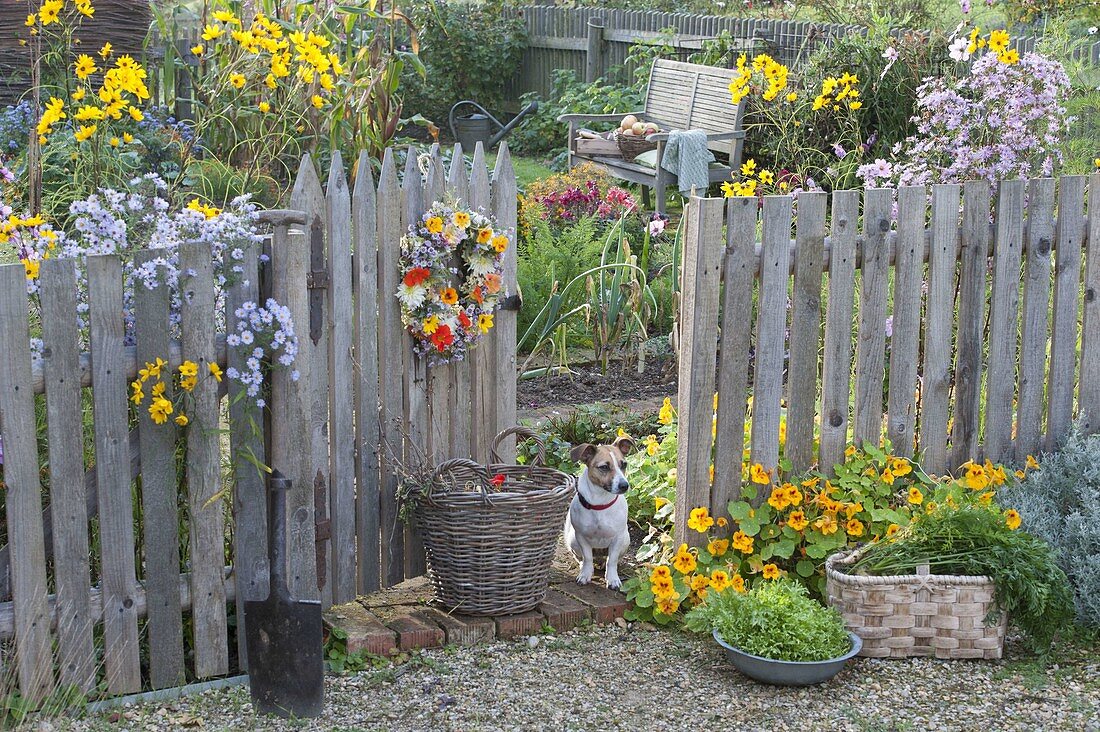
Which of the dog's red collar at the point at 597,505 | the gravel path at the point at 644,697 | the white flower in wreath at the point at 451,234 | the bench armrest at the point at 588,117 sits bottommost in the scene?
the gravel path at the point at 644,697

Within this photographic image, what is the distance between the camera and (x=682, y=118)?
39.0ft

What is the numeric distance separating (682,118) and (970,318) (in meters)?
8.01

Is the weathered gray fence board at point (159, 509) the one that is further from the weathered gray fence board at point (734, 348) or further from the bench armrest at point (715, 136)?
the bench armrest at point (715, 136)

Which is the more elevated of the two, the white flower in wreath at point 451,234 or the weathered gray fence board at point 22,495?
the white flower in wreath at point 451,234

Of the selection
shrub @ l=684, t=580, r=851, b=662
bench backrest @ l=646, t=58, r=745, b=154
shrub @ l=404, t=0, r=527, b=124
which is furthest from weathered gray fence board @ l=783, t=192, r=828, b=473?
shrub @ l=404, t=0, r=527, b=124

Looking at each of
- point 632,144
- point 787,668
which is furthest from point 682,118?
point 787,668

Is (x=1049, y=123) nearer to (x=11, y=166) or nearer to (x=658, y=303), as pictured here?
(x=658, y=303)

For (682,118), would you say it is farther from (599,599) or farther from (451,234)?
(599,599)

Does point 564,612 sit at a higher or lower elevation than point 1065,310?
lower

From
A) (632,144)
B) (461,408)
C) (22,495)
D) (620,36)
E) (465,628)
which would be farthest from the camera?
(620,36)

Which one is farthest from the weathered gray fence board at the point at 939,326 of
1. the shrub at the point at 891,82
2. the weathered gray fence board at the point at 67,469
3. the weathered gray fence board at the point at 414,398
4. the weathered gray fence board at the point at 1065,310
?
the shrub at the point at 891,82

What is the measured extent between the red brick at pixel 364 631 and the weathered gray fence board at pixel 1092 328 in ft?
8.84

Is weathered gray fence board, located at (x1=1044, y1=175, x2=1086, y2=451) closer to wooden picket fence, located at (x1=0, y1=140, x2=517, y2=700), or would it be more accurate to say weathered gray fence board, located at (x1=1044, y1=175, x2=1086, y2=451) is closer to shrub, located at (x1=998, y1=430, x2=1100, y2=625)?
shrub, located at (x1=998, y1=430, x2=1100, y2=625)

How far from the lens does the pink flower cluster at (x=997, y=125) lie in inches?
211
